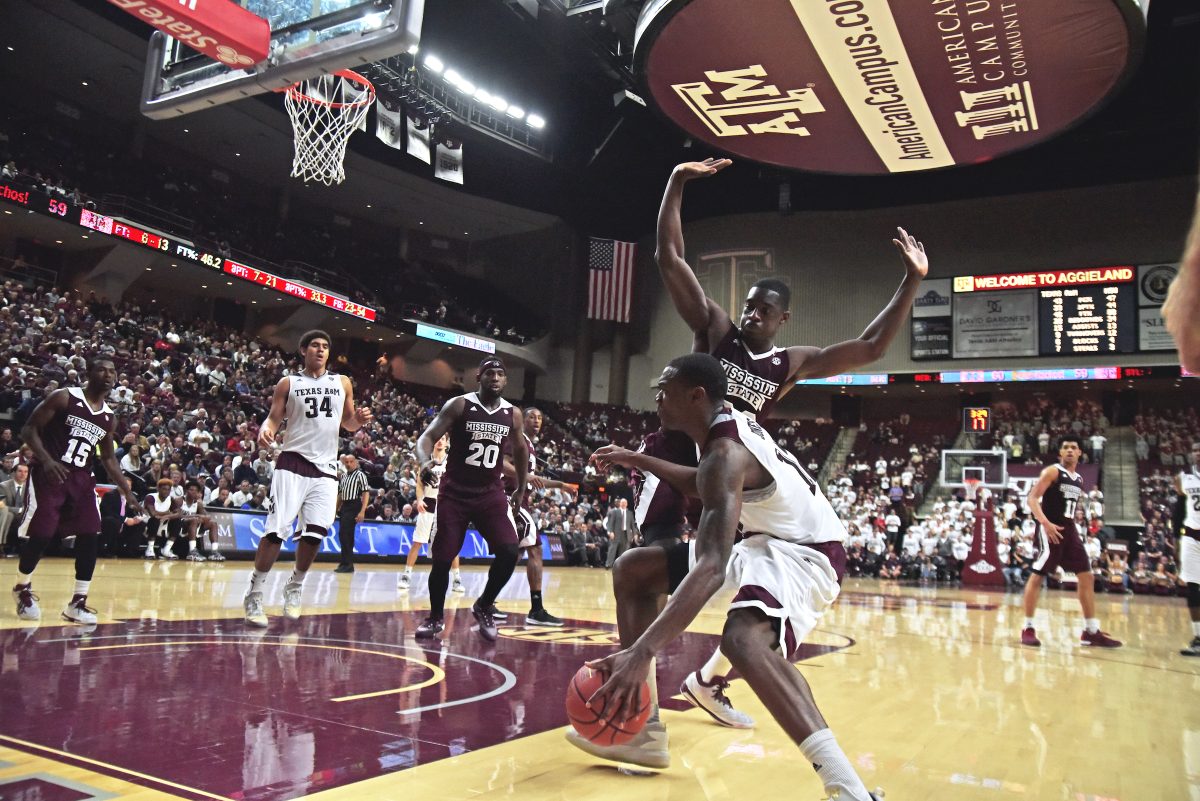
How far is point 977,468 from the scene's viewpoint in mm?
22594

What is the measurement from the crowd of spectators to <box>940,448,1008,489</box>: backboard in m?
17.1

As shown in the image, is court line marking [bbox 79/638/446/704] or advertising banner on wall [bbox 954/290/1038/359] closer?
court line marking [bbox 79/638/446/704]

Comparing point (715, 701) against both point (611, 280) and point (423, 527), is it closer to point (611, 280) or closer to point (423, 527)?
point (423, 527)

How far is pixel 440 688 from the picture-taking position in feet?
12.8

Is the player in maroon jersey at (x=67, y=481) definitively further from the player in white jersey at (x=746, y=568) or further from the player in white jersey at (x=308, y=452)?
the player in white jersey at (x=746, y=568)

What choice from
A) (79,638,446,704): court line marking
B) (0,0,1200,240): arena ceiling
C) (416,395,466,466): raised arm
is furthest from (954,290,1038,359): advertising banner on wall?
(79,638,446,704): court line marking

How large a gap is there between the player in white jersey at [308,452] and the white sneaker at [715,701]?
3.40 meters

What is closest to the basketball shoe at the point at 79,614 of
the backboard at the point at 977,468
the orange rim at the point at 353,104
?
the orange rim at the point at 353,104

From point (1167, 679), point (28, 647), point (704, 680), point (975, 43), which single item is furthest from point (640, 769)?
point (975, 43)

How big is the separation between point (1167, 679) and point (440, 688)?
4.81 metres

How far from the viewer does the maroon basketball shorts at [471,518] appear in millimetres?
5707

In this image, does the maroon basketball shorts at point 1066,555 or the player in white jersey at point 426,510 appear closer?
the maroon basketball shorts at point 1066,555

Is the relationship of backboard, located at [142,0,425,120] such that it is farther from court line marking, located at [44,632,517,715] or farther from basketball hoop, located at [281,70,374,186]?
court line marking, located at [44,632,517,715]

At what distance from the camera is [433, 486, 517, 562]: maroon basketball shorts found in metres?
5.71
